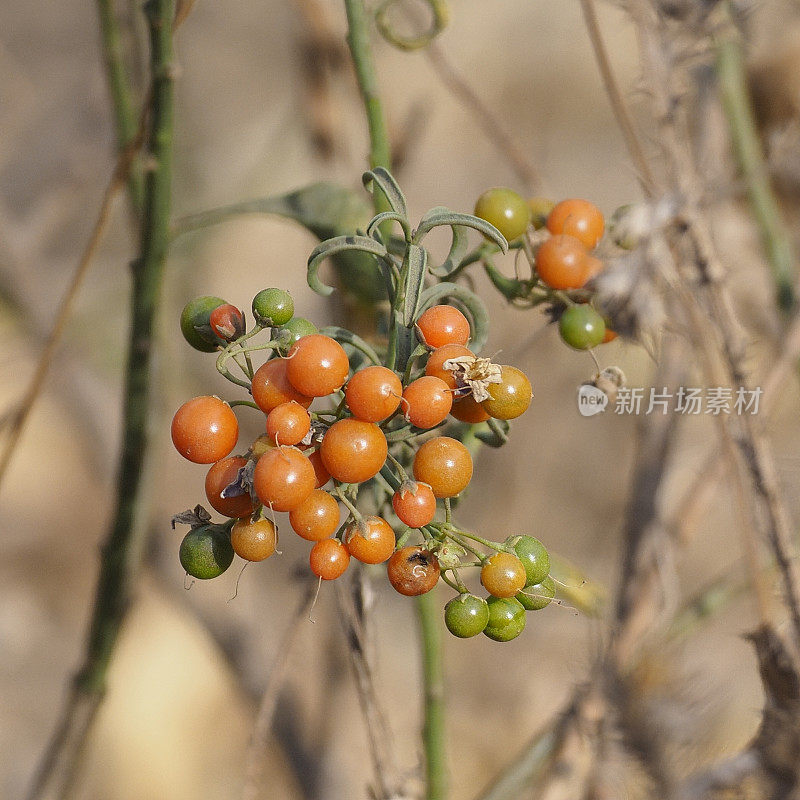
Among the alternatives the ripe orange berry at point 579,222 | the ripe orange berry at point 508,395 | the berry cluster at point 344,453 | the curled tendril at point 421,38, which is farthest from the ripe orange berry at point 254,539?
the curled tendril at point 421,38

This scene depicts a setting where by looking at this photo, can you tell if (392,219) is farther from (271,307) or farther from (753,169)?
(753,169)

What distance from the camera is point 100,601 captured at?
594 mm

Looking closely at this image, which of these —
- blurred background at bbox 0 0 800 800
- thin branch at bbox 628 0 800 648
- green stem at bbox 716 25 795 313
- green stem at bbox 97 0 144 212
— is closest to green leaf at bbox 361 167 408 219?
thin branch at bbox 628 0 800 648

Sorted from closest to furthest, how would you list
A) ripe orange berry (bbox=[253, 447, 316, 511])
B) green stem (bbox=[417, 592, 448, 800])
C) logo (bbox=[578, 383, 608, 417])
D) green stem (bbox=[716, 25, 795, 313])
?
1. ripe orange berry (bbox=[253, 447, 316, 511])
2. logo (bbox=[578, 383, 608, 417])
3. green stem (bbox=[417, 592, 448, 800])
4. green stem (bbox=[716, 25, 795, 313])

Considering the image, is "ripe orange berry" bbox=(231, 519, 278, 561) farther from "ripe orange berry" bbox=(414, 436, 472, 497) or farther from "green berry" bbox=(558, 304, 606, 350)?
"green berry" bbox=(558, 304, 606, 350)

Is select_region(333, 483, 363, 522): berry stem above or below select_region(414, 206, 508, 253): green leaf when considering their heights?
below

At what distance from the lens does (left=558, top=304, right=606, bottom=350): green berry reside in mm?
349

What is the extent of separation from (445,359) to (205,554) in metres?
0.13

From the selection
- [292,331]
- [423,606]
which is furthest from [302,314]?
[292,331]

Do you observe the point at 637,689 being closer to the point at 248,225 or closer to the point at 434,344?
the point at 434,344

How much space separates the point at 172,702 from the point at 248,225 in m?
0.57

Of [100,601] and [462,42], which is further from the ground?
[462,42]

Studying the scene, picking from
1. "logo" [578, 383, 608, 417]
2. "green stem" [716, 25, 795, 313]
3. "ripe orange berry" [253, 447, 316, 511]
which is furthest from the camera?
"green stem" [716, 25, 795, 313]

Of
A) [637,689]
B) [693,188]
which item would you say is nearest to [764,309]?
[693,188]
